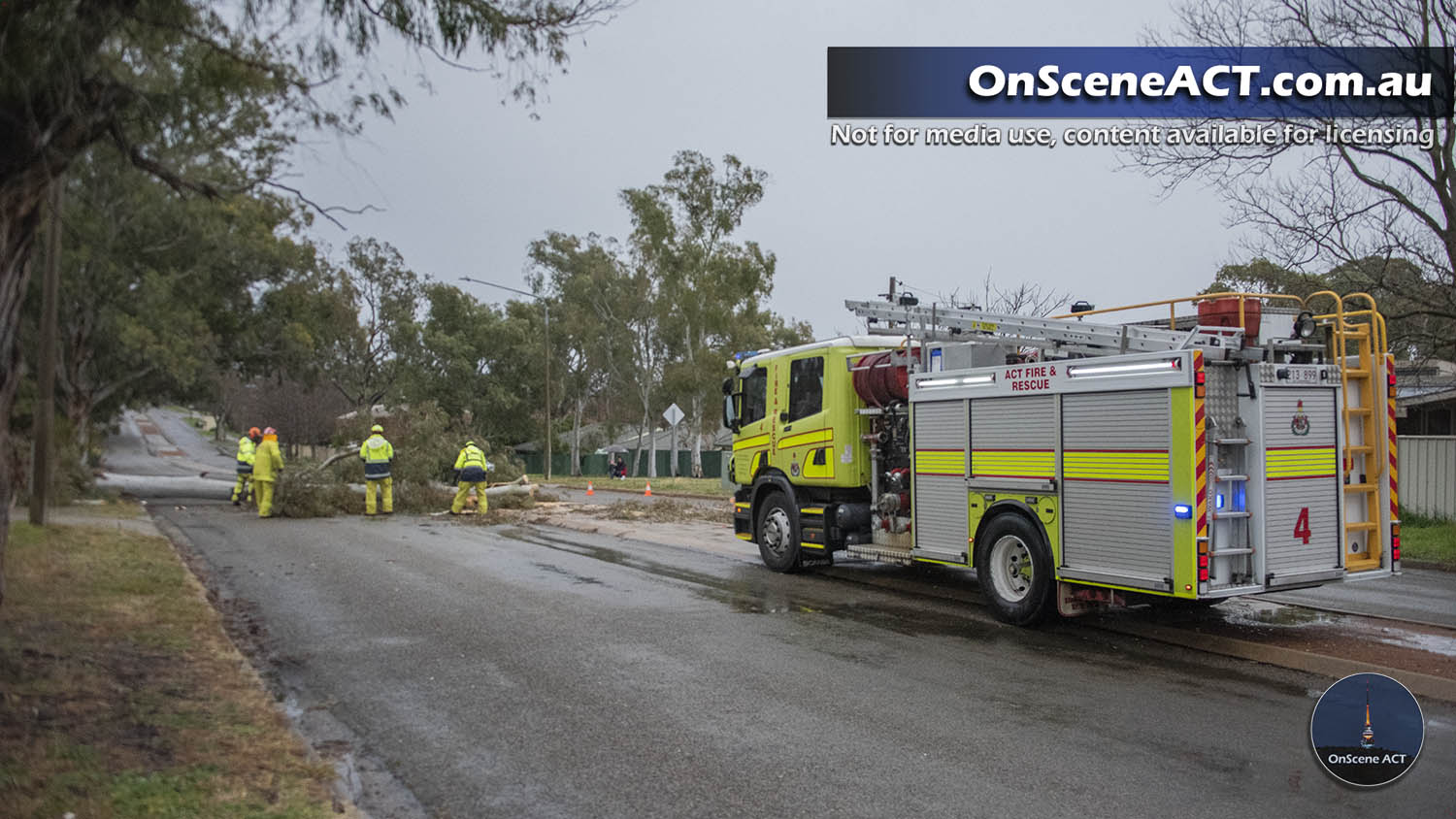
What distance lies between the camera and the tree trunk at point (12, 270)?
16.9 feet

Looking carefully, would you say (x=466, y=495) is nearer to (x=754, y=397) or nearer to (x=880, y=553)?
(x=754, y=397)

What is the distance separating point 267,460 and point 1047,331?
52.2ft

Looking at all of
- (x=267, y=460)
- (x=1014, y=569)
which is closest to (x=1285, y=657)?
(x=1014, y=569)

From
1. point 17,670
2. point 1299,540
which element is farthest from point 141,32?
point 1299,540

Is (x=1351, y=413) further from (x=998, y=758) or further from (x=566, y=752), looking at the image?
(x=566, y=752)

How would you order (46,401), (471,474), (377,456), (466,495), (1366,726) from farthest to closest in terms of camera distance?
(466,495)
(471,474)
(377,456)
(46,401)
(1366,726)

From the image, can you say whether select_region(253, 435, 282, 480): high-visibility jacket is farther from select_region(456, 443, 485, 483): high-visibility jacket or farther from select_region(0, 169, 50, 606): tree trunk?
select_region(0, 169, 50, 606): tree trunk

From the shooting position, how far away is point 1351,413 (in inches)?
329

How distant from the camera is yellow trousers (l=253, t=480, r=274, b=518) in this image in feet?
65.9

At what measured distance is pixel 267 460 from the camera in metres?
20.0

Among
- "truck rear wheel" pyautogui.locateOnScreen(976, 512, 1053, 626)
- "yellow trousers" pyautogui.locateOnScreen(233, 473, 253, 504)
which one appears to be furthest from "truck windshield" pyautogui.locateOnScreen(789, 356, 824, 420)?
"yellow trousers" pyautogui.locateOnScreen(233, 473, 253, 504)

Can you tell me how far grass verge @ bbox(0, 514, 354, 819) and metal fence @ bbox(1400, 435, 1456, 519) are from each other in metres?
19.0

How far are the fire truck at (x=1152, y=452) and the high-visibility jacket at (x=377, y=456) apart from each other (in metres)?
13.0

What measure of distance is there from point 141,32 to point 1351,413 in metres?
8.78
